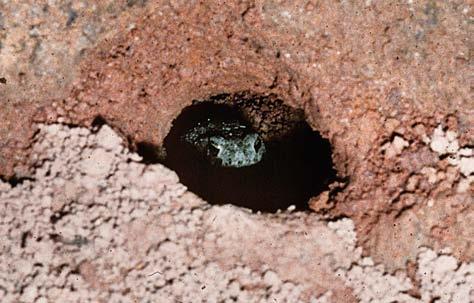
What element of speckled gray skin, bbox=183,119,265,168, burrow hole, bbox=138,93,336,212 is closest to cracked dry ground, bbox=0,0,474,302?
burrow hole, bbox=138,93,336,212

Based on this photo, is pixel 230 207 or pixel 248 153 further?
pixel 248 153

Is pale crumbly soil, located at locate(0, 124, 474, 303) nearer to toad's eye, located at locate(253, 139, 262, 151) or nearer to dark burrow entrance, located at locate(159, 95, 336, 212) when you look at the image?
dark burrow entrance, located at locate(159, 95, 336, 212)

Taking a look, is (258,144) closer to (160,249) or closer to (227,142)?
(227,142)

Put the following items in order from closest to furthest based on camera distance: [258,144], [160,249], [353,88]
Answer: [160,249] < [353,88] < [258,144]

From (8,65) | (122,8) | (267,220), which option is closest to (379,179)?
(267,220)

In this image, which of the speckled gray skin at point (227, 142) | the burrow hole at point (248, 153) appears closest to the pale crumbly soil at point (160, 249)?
the burrow hole at point (248, 153)

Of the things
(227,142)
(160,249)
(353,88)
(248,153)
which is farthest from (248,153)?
(160,249)

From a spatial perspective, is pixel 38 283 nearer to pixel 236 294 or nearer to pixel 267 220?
pixel 236 294
